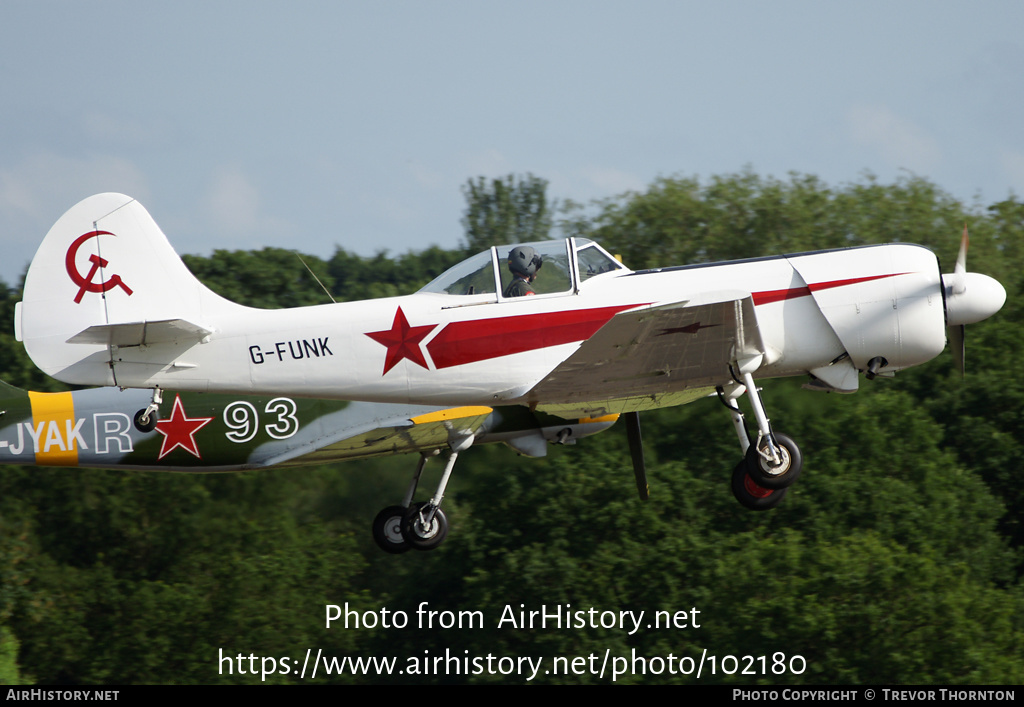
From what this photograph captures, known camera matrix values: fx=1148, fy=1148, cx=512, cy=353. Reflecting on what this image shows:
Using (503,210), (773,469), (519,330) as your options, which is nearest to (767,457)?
(773,469)

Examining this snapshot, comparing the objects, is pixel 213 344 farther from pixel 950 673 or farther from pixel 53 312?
pixel 950 673

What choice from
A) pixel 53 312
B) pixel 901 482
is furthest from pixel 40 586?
pixel 901 482

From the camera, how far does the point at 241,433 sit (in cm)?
Answer: 1342

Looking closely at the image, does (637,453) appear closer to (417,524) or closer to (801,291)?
(417,524)

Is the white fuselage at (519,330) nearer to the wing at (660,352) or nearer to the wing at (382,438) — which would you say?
the wing at (660,352)

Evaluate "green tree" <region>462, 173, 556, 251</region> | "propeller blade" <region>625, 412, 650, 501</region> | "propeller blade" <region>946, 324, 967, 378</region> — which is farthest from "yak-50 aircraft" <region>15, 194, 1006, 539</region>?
"green tree" <region>462, 173, 556, 251</region>

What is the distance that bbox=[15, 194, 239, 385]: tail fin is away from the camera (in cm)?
912

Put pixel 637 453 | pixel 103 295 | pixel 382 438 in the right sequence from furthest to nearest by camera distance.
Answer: pixel 382 438
pixel 637 453
pixel 103 295

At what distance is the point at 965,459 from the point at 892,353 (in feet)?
44.4

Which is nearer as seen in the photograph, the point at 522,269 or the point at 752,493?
the point at 522,269

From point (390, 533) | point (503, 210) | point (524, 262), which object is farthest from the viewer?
point (503, 210)

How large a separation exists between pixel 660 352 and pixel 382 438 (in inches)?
198

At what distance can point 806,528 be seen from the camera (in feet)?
63.1

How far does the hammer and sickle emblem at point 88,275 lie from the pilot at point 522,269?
Answer: 3175 millimetres
